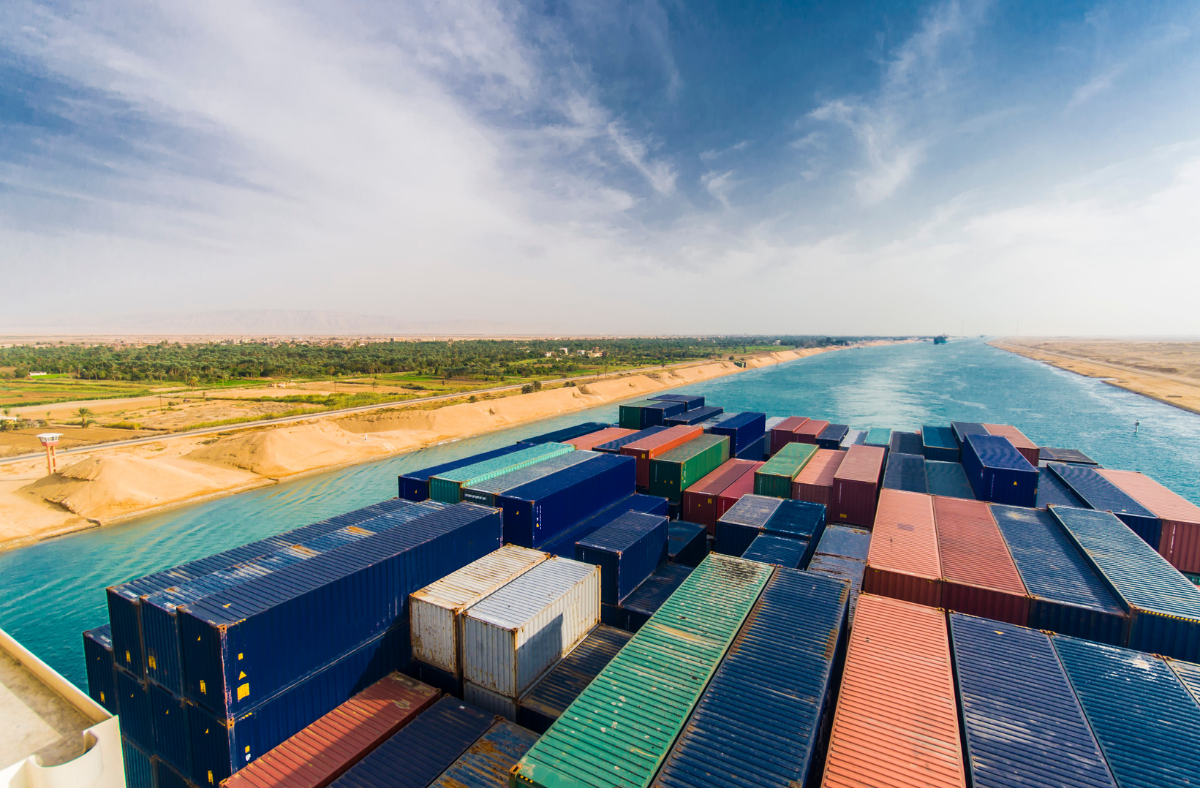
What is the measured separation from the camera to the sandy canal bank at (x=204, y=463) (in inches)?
1334

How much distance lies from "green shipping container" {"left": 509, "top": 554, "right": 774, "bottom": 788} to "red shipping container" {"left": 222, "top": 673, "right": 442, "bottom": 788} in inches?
209

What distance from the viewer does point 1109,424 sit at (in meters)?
64.2

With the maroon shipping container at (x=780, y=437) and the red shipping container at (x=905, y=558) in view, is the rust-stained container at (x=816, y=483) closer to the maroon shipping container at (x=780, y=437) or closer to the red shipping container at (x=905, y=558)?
the red shipping container at (x=905, y=558)

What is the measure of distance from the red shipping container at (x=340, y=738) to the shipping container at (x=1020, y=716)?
12392 millimetres

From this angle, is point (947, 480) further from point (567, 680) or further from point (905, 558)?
point (567, 680)

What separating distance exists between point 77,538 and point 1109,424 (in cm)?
10585

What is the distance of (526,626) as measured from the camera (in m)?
12.9

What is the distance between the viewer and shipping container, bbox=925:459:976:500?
87.9 ft

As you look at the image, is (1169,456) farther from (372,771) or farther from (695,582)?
(372,771)

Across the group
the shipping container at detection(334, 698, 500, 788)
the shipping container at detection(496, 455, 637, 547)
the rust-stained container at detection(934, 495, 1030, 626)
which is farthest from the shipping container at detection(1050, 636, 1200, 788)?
the shipping container at detection(496, 455, 637, 547)

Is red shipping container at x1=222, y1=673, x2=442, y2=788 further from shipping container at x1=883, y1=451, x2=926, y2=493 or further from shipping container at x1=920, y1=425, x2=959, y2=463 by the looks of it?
shipping container at x1=920, y1=425, x2=959, y2=463

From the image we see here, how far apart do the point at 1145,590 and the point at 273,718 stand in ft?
76.4

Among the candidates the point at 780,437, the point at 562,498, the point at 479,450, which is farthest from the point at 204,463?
the point at 780,437

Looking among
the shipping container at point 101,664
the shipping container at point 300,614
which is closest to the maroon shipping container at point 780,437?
the shipping container at point 300,614
